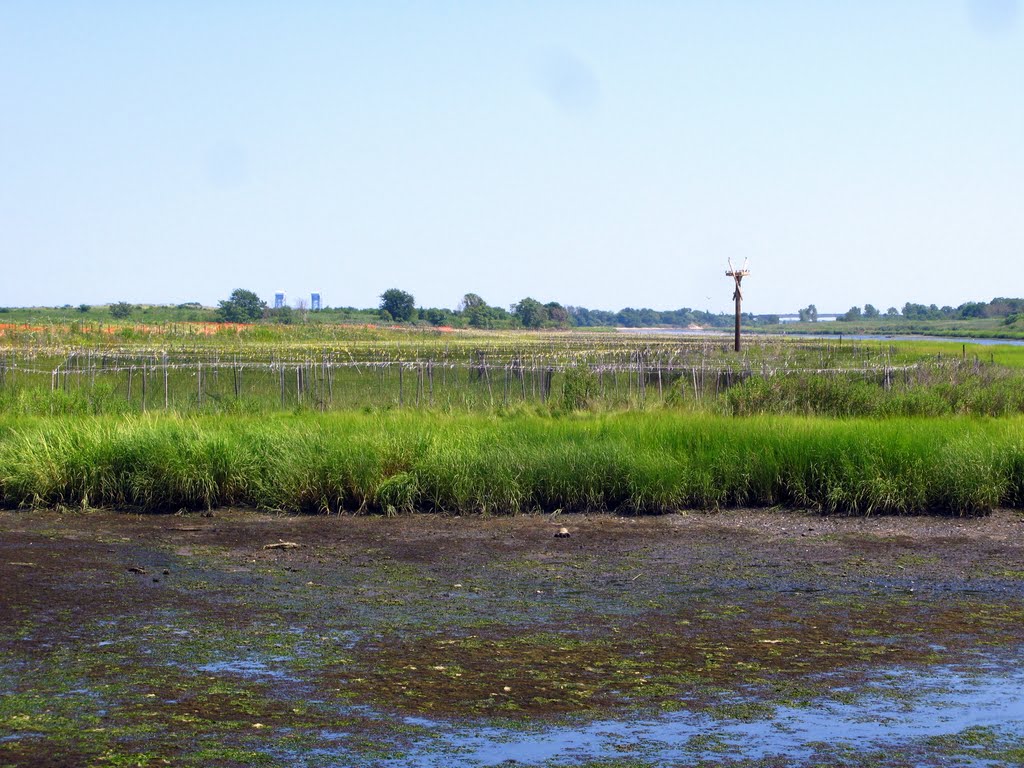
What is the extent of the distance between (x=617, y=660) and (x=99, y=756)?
3360mm

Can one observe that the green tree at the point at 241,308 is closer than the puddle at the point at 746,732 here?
No

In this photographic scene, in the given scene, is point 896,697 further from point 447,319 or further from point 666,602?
point 447,319

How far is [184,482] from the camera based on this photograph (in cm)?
1377

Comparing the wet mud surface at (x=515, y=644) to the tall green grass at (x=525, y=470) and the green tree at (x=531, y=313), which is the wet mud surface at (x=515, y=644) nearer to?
the tall green grass at (x=525, y=470)

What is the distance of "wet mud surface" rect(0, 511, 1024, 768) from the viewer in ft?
20.1

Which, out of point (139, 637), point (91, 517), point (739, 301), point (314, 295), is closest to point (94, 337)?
point (739, 301)

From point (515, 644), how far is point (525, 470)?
578cm

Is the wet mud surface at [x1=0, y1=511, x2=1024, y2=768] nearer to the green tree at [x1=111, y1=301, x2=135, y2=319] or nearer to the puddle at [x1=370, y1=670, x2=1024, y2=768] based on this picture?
the puddle at [x1=370, y1=670, x2=1024, y2=768]

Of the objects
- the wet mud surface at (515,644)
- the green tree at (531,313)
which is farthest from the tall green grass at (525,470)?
the green tree at (531,313)

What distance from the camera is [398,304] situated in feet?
382

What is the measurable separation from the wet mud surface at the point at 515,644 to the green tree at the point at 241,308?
8314 cm

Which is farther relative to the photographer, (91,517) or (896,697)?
(91,517)

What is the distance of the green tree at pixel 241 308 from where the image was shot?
96562mm

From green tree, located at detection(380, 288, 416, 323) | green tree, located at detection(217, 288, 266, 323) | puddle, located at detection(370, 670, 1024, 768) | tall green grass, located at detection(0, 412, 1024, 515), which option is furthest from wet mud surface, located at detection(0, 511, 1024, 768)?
green tree, located at detection(380, 288, 416, 323)
